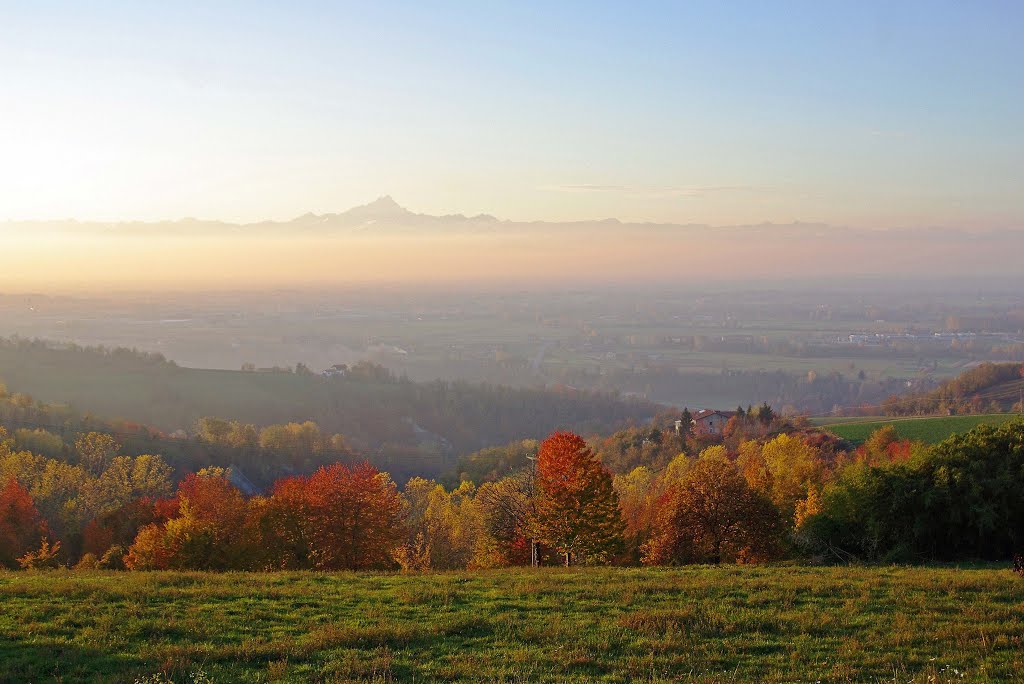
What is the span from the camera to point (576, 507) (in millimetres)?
31156

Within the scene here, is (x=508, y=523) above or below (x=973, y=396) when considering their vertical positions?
above

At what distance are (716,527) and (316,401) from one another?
121 m

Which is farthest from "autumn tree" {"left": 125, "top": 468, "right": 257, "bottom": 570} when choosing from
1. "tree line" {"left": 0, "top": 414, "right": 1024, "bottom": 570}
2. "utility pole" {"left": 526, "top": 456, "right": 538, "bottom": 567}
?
"utility pole" {"left": 526, "top": 456, "right": 538, "bottom": 567}

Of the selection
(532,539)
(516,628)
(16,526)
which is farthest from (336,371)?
(516,628)

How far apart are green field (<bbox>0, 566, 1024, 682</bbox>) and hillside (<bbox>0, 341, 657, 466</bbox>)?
4228 inches

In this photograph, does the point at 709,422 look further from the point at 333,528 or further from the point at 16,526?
the point at 16,526

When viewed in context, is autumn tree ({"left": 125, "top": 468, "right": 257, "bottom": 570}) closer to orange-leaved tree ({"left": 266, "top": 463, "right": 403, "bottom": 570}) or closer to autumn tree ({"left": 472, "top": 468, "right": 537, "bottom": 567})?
orange-leaved tree ({"left": 266, "top": 463, "right": 403, "bottom": 570})

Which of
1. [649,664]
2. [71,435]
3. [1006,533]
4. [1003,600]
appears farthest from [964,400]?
[71,435]

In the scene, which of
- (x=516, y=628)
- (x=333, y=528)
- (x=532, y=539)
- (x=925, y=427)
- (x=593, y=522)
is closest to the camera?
(x=516, y=628)

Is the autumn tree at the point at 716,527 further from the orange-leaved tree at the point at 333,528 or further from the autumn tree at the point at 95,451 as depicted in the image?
the autumn tree at the point at 95,451

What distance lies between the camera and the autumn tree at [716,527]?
1195 inches

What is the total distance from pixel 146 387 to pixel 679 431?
332 feet

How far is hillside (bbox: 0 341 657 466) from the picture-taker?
128 m

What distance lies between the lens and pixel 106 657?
1188 cm
